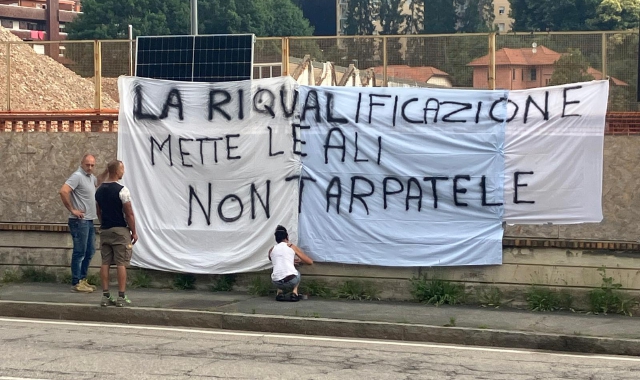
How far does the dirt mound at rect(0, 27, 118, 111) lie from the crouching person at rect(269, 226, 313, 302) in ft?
19.2

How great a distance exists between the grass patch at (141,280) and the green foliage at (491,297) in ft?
14.2

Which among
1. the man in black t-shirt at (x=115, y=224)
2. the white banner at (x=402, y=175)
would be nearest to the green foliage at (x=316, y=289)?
the white banner at (x=402, y=175)

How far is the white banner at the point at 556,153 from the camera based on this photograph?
36.4 ft

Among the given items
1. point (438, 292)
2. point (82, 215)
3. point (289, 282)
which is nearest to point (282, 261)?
point (289, 282)

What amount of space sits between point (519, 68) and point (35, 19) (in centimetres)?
9962

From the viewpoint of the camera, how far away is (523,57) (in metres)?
11.7

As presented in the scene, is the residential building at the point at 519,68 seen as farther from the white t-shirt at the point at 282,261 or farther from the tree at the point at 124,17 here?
the tree at the point at 124,17

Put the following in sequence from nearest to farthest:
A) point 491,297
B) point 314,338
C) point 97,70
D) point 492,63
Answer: point 314,338 → point 491,297 → point 492,63 → point 97,70

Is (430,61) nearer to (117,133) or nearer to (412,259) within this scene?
(412,259)

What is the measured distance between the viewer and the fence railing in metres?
11.3

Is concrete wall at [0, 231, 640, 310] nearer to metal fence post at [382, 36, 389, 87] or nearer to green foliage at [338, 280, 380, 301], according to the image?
green foliage at [338, 280, 380, 301]

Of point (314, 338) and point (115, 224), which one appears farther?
point (115, 224)

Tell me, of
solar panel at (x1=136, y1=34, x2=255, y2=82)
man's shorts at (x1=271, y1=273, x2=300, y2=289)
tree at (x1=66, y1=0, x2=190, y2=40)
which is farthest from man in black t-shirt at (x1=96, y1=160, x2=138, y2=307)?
tree at (x1=66, y1=0, x2=190, y2=40)

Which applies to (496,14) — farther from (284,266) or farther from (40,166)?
(284,266)
